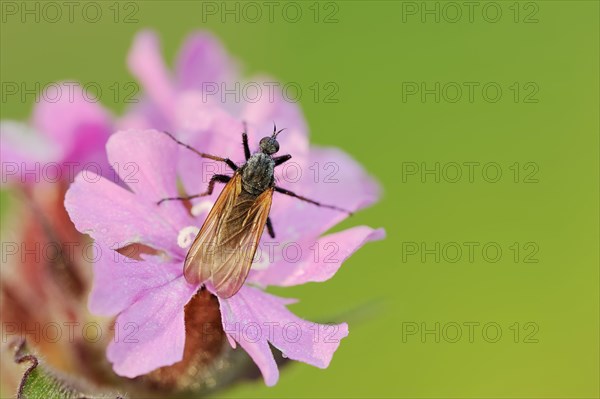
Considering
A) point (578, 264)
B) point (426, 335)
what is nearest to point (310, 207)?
point (426, 335)

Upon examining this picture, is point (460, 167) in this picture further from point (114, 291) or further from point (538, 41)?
point (114, 291)

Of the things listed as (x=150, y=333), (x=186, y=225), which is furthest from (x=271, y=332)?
(x=186, y=225)

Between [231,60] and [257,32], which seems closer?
[231,60]

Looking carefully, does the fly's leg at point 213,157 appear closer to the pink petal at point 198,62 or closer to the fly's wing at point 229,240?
the fly's wing at point 229,240

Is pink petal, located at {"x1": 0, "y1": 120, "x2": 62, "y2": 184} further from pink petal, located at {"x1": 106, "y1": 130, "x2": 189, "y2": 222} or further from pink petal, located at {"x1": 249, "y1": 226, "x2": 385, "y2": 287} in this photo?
pink petal, located at {"x1": 249, "y1": 226, "x2": 385, "y2": 287}

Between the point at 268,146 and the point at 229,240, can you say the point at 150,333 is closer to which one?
the point at 229,240

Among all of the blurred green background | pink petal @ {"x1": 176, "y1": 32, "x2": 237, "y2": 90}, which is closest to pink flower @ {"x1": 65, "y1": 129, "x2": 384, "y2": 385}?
pink petal @ {"x1": 176, "y1": 32, "x2": 237, "y2": 90}

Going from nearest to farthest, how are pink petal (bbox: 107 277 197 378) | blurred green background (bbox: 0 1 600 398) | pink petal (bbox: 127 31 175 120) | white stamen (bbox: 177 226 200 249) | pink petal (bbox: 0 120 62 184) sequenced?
pink petal (bbox: 107 277 197 378) → white stamen (bbox: 177 226 200 249) → pink petal (bbox: 0 120 62 184) → pink petal (bbox: 127 31 175 120) → blurred green background (bbox: 0 1 600 398)
